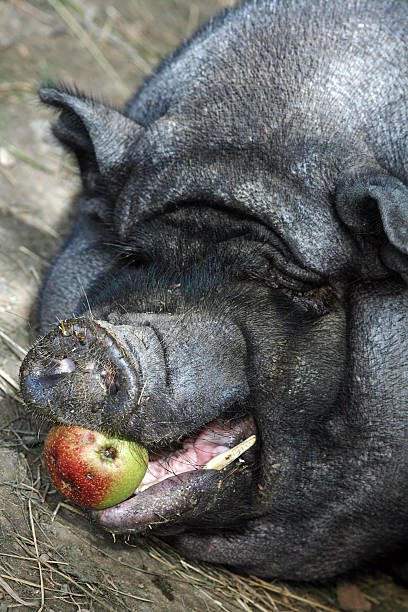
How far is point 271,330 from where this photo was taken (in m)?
2.84

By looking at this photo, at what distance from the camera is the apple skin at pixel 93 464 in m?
2.63

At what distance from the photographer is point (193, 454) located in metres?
2.90

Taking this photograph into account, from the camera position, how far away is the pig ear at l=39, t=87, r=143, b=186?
3.34m

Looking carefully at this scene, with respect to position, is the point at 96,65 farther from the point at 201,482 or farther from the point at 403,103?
the point at 201,482

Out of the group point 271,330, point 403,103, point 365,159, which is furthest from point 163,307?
point 403,103

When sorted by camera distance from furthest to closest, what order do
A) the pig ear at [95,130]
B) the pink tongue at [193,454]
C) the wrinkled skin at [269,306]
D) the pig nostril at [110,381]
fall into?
the pig ear at [95,130]
the pink tongue at [193,454]
the wrinkled skin at [269,306]
the pig nostril at [110,381]

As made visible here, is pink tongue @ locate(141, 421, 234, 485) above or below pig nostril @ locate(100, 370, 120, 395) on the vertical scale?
below

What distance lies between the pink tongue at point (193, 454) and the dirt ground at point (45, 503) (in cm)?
30

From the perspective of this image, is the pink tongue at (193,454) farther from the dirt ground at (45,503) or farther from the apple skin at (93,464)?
the dirt ground at (45,503)

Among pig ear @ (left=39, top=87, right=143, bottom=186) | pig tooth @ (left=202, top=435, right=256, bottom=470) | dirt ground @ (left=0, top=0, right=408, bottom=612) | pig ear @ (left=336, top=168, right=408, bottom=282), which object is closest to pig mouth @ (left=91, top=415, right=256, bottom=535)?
pig tooth @ (left=202, top=435, right=256, bottom=470)

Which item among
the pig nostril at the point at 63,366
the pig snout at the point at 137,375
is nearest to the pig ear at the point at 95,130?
the pig snout at the point at 137,375

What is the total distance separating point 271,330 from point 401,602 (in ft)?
4.64

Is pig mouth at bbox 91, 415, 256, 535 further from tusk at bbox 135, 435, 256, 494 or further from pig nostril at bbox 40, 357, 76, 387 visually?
pig nostril at bbox 40, 357, 76, 387

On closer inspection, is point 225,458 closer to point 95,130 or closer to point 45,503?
point 45,503
